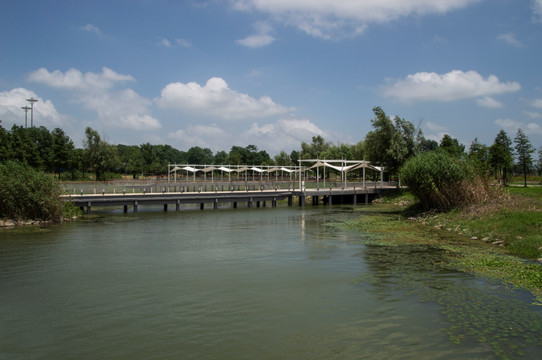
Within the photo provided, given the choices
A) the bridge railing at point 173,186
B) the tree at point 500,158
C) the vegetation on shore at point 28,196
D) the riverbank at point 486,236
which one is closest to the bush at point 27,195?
the vegetation on shore at point 28,196

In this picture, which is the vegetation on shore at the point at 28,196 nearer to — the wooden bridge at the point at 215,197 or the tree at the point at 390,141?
the wooden bridge at the point at 215,197

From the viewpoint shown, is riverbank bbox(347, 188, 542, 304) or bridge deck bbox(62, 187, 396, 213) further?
bridge deck bbox(62, 187, 396, 213)

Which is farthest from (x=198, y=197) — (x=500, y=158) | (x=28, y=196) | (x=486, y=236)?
(x=500, y=158)

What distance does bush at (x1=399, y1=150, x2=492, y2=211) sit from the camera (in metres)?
29.2

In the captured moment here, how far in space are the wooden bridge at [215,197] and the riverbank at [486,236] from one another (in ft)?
59.2

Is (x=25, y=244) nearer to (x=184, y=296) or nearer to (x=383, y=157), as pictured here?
(x=184, y=296)

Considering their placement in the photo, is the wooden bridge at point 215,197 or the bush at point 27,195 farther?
the wooden bridge at point 215,197

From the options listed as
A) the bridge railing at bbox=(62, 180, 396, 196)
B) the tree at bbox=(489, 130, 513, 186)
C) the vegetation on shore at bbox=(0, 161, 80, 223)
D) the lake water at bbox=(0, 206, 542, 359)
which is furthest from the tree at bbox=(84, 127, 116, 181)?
the tree at bbox=(489, 130, 513, 186)

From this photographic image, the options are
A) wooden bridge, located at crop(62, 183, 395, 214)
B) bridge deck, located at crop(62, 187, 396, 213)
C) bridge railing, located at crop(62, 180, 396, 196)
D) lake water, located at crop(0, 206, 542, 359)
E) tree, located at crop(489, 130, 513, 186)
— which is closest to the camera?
lake water, located at crop(0, 206, 542, 359)

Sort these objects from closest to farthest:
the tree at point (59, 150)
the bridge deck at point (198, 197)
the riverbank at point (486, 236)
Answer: the riverbank at point (486, 236), the bridge deck at point (198, 197), the tree at point (59, 150)

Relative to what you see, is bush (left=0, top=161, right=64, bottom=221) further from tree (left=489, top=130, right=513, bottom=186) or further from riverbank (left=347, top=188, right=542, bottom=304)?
tree (left=489, top=130, right=513, bottom=186)

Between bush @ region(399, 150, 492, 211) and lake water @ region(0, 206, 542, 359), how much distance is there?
11.8 m

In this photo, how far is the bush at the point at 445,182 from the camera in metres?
29.2

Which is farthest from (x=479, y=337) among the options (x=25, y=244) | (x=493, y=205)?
(x=25, y=244)
